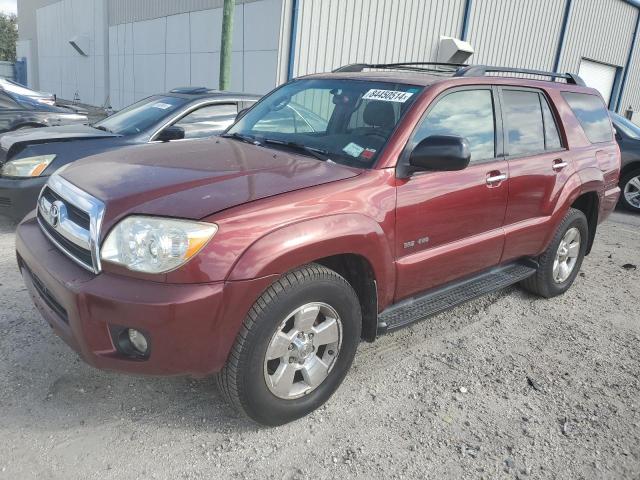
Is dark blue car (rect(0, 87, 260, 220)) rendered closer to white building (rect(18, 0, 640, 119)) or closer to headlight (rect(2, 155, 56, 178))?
headlight (rect(2, 155, 56, 178))

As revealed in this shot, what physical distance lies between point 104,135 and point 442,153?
409 cm

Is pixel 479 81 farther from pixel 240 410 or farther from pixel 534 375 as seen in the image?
pixel 240 410

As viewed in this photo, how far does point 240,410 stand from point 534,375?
1.90 m

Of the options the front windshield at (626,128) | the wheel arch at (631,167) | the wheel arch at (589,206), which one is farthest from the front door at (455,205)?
the front windshield at (626,128)

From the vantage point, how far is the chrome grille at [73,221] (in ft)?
7.60

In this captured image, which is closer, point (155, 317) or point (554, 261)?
point (155, 317)

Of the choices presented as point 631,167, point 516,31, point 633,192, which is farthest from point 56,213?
point 516,31

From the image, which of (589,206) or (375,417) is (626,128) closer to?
(589,206)

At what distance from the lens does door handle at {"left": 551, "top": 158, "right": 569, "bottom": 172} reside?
3.97 metres

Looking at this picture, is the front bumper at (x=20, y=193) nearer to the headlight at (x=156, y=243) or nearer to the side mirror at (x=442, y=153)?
the headlight at (x=156, y=243)

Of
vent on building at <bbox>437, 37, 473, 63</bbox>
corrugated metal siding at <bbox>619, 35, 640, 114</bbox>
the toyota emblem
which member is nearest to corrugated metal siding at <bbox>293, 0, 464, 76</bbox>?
vent on building at <bbox>437, 37, 473, 63</bbox>

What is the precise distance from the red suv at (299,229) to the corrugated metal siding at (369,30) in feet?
21.9

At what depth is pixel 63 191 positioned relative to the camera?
2715 mm

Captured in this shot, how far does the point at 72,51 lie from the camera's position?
22.0 m
